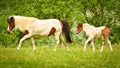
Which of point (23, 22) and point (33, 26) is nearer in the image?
point (33, 26)

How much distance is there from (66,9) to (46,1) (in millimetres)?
2836

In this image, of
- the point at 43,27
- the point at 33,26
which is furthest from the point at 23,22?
the point at 43,27

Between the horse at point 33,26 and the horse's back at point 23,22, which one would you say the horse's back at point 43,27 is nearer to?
the horse at point 33,26

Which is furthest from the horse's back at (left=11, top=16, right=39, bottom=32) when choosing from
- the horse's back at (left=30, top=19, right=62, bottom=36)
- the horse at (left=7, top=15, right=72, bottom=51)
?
the horse's back at (left=30, top=19, right=62, bottom=36)

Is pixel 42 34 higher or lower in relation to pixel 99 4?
higher

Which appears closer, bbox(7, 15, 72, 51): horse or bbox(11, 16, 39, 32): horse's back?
bbox(7, 15, 72, 51): horse

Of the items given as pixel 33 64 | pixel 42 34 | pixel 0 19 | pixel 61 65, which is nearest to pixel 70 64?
pixel 61 65

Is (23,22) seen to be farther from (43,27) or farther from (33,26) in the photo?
(43,27)

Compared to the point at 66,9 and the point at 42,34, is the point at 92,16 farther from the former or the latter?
the point at 42,34

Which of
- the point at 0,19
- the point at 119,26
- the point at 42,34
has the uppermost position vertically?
the point at 42,34

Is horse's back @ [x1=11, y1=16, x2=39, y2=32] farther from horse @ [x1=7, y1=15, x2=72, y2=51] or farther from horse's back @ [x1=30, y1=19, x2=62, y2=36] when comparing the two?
horse's back @ [x1=30, y1=19, x2=62, y2=36]

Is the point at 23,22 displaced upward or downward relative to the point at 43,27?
upward

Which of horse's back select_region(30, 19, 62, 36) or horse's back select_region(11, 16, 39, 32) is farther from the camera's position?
horse's back select_region(11, 16, 39, 32)

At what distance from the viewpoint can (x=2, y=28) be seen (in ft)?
137
